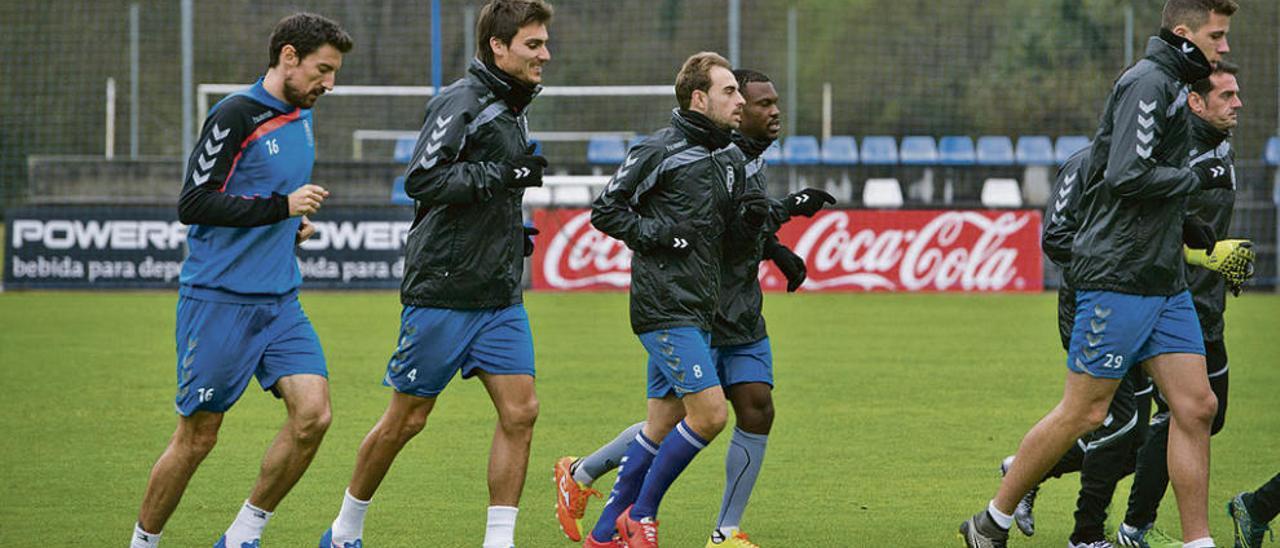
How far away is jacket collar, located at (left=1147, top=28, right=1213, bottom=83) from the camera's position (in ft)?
20.8

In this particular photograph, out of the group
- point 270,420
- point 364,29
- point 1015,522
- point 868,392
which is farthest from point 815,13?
point 1015,522

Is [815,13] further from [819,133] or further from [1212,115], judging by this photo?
[1212,115]

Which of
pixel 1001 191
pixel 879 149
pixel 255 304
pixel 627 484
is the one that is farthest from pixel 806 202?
pixel 879 149

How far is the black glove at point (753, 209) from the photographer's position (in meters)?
7.03

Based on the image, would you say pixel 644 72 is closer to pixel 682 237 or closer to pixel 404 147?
pixel 404 147

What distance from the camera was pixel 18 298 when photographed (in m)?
21.5

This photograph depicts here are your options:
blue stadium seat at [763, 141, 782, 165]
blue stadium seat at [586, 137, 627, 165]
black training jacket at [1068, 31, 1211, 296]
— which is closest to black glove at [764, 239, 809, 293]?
black training jacket at [1068, 31, 1211, 296]

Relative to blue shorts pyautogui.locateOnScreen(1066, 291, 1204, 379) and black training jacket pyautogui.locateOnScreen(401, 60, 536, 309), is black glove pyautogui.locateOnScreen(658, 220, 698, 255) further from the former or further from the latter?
blue shorts pyautogui.locateOnScreen(1066, 291, 1204, 379)

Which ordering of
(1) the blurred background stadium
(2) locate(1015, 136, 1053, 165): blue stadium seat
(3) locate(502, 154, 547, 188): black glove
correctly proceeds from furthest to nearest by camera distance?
(2) locate(1015, 136, 1053, 165): blue stadium seat → (1) the blurred background stadium → (3) locate(502, 154, 547, 188): black glove

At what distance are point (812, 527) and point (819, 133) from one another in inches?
927

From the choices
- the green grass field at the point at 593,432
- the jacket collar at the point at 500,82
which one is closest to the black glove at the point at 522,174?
the jacket collar at the point at 500,82

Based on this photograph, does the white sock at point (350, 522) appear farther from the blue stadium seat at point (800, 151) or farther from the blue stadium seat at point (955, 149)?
the blue stadium seat at point (955, 149)

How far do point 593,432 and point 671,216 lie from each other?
12.1 ft

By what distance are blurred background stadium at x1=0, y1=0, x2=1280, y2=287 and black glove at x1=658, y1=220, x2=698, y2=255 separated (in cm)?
1849
